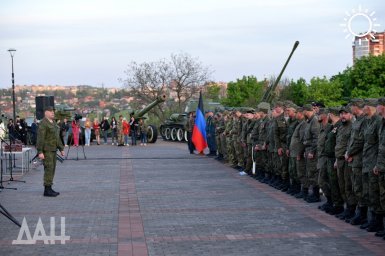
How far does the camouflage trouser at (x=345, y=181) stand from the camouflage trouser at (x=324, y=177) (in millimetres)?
634

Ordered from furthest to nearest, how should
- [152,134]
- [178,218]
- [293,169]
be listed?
1. [152,134]
2. [293,169]
3. [178,218]

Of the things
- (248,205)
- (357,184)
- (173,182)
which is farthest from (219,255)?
(173,182)

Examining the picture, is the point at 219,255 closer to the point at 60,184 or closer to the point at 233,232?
the point at 233,232

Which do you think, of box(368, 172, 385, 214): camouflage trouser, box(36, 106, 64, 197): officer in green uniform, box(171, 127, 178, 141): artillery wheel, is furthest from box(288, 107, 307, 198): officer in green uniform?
box(171, 127, 178, 141): artillery wheel

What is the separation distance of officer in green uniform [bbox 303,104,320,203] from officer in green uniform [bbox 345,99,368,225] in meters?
2.57

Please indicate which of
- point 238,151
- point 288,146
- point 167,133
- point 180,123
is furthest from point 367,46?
point 288,146

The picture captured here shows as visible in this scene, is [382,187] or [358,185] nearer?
[382,187]

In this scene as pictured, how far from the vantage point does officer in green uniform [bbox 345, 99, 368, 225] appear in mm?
11148

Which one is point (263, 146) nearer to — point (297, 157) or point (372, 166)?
point (297, 157)

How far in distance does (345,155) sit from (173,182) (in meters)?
7.51

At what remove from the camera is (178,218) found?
12289 millimetres

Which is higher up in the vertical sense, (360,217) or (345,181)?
(345,181)

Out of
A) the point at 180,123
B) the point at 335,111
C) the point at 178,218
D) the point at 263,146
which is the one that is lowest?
the point at 178,218

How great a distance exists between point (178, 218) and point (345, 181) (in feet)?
9.50
